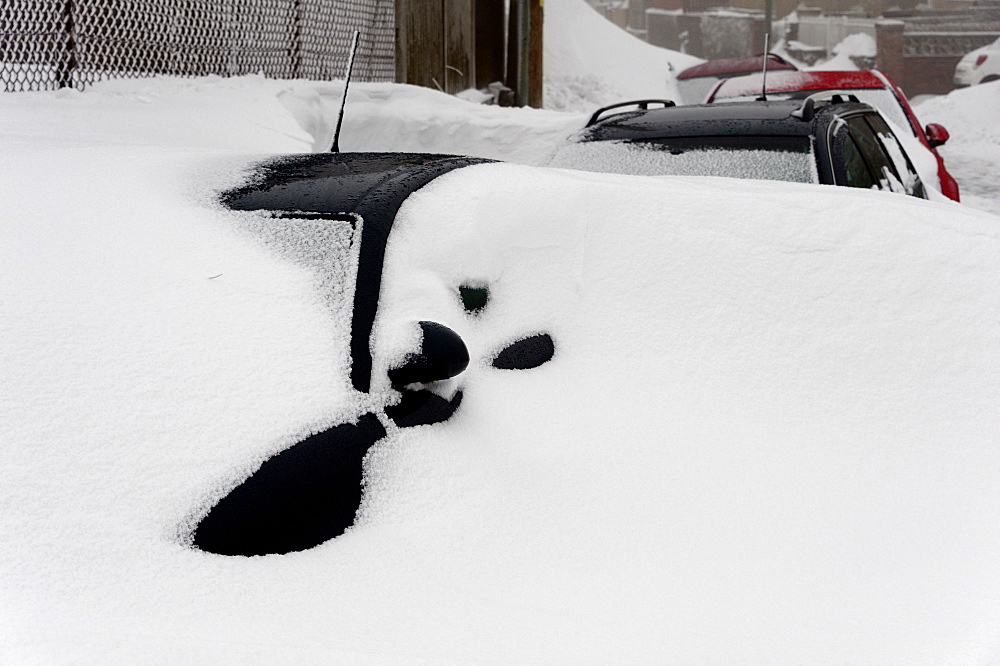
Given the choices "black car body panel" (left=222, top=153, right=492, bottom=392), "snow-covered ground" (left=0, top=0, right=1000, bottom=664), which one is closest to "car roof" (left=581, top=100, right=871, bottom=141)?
"snow-covered ground" (left=0, top=0, right=1000, bottom=664)

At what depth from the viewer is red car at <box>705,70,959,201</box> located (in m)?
7.62

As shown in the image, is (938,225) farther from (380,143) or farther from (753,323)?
(380,143)

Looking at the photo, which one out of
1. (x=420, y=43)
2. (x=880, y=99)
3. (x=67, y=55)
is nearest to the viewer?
(x=67, y=55)

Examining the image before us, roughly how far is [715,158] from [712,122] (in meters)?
0.29

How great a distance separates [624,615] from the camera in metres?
1.65

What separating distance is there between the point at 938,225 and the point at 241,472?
76.4 inches

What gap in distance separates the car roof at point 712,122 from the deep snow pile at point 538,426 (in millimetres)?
1438

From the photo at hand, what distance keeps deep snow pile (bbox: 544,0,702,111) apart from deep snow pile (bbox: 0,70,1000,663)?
50.7 ft

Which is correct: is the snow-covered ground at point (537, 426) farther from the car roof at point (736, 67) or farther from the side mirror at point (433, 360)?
the car roof at point (736, 67)

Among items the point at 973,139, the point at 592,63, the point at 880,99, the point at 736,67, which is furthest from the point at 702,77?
the point at 592,63

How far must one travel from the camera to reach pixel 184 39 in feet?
23.8

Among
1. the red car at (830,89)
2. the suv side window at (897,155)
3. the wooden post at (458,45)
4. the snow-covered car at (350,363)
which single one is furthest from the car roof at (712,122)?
the wooden post at (458,45)

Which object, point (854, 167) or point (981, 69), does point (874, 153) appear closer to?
point (854, 167)

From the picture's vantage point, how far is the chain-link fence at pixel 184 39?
233 inches
